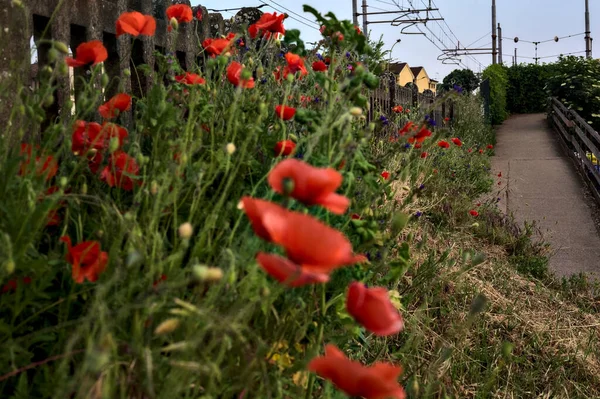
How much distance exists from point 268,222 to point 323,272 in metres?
0.08

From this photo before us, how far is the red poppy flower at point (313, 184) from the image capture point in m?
0.74

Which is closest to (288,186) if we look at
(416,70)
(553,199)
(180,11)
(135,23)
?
(135,23)

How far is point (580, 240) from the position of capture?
18.5ft

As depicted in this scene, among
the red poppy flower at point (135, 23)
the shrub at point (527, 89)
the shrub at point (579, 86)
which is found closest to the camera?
the red poppy flower at point (135, 23)

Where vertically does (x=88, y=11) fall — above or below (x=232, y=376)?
above

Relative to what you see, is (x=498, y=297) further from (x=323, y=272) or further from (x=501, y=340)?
(x=323, y=272)

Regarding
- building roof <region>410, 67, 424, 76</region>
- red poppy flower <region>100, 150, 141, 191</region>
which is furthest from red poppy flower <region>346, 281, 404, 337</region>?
building roof <region>410, 67, 424, 76</region>

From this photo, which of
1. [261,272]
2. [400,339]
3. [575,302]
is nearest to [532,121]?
[575,302]

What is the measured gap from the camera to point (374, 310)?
820 millimetres

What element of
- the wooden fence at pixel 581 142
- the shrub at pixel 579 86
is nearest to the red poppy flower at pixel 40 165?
the wooden fence at pixel 581 142

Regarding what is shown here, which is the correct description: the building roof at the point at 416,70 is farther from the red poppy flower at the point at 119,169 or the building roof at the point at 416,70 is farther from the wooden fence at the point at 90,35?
the red poppy flower at the point at 119,169

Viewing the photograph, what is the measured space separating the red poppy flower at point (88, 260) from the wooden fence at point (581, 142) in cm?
763

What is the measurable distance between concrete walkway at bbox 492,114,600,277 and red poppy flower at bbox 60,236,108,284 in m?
4.22

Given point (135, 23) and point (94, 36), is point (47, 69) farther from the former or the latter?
point (94, 36)
